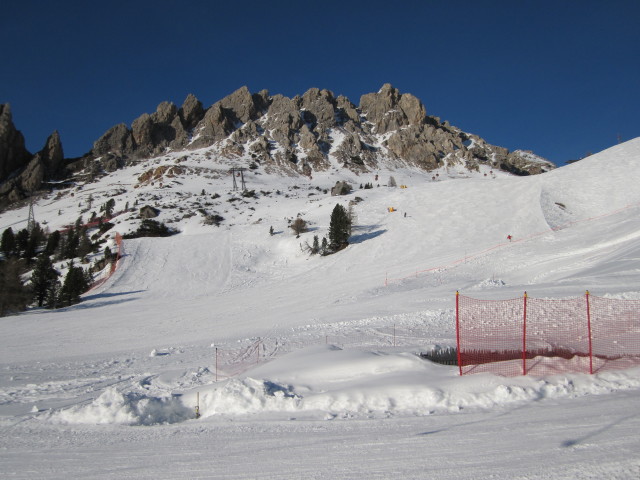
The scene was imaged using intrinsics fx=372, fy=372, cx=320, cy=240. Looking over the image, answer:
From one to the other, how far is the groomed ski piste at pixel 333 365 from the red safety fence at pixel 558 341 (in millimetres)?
432

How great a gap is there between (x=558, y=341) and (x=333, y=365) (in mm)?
5082

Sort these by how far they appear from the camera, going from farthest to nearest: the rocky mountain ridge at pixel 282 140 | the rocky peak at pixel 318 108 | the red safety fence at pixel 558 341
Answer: the rocky peak at pixel 318 108 → the rocky mountain ridge at pixel 282 140 → the red safety fence at pixel 558 341

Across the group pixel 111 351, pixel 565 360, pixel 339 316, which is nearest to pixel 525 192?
pixel 339 316

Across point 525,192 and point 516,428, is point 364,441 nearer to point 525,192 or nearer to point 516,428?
point 516,428

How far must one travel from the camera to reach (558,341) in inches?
329

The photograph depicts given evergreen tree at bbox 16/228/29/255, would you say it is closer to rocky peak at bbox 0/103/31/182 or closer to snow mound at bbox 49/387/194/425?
snow mound at bbox 49/387/194/425

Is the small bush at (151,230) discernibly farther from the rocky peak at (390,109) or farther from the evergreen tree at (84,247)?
the rocky peak at (390,109)

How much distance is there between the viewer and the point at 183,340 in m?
16.4

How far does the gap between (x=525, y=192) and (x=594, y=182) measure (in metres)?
6.63

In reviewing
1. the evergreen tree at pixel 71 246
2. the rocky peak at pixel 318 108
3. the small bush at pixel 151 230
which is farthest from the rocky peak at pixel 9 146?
the rocky peak at pixel 318 108

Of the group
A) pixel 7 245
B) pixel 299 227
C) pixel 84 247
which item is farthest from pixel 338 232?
pixel 7 245

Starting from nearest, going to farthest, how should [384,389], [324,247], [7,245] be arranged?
[384,389], [324,247], [7,245]

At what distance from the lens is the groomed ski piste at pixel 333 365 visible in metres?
4.73

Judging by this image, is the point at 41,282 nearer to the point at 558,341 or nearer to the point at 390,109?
the point at 558,341
